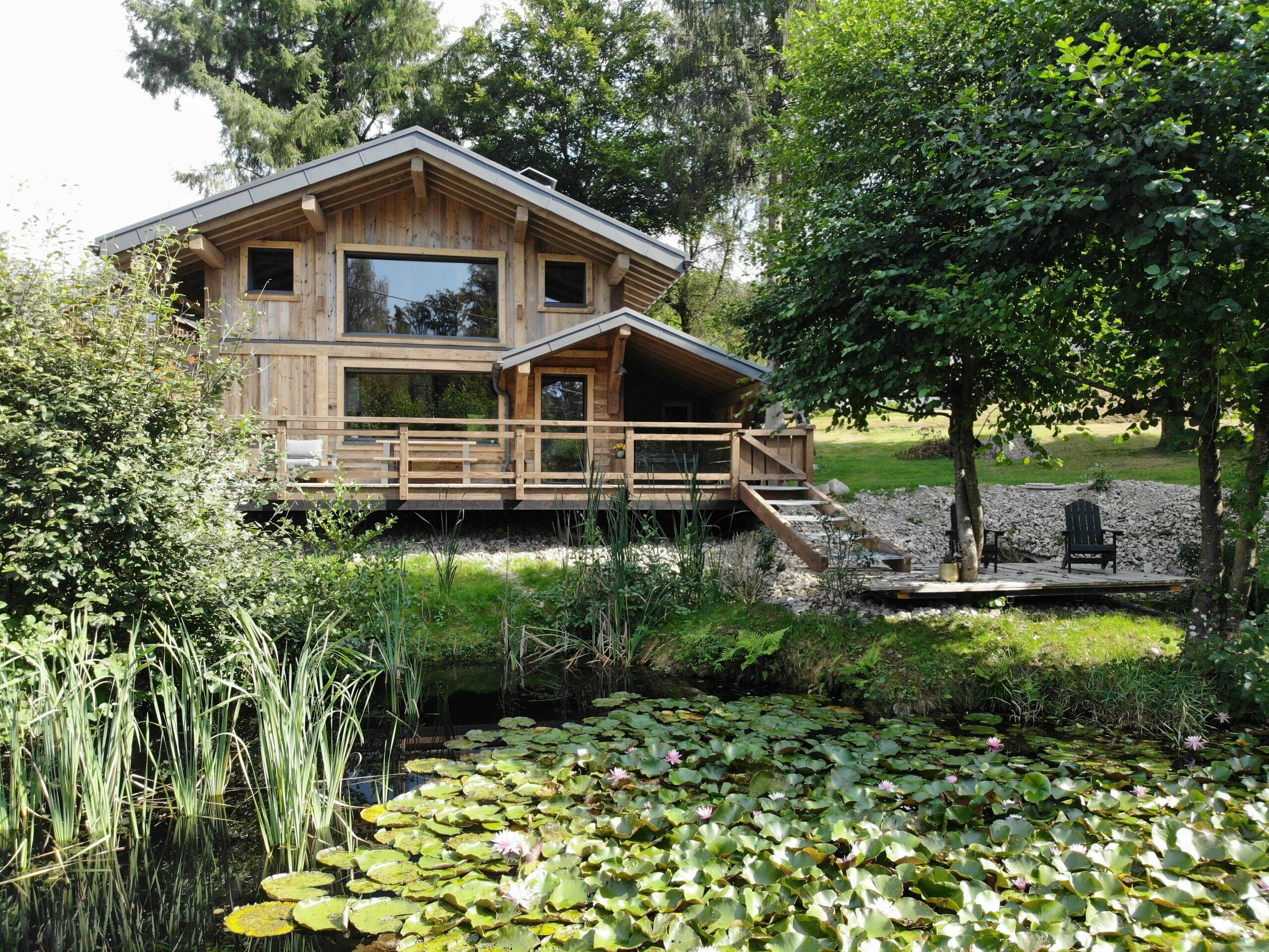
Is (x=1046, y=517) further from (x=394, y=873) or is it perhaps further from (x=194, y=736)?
(x=194, y=736)

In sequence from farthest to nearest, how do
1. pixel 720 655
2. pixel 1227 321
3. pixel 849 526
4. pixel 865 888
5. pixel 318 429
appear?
pixel 318 429 < pixel 849 526 < pixel 720 655 < pixel 1227 321 < pixel 865 888

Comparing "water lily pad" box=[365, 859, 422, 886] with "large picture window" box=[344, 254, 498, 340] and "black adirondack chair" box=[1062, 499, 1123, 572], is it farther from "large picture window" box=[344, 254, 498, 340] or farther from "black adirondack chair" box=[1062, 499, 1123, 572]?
"large picture window" box=[344, 254, 498, 340]

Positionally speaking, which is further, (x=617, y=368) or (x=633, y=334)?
(x=617, y=368)

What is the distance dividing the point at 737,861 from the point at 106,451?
422 cm

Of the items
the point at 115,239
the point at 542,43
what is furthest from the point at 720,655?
the point at 542,43

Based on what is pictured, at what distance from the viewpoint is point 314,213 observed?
42.2 feet

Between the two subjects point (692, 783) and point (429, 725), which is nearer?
point (692, 783)

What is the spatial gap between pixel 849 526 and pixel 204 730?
593 cm

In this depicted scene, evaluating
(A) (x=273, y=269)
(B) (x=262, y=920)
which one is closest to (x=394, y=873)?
(B) (x=262, y=920)

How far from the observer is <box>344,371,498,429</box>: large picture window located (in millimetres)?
13469

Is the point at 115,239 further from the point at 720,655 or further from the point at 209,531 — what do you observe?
the point at 720,655

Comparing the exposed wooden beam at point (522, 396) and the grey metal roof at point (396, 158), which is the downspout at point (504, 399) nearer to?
the exposed wooden beam at point (522, 396)

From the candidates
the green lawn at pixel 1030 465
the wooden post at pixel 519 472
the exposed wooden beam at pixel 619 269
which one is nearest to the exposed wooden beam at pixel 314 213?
the exposed wooden beam at pixel 619 269

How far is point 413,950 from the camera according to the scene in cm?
300
